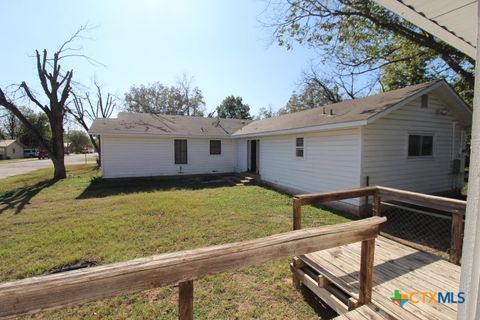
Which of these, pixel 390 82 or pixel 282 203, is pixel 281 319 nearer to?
pixel 282 203

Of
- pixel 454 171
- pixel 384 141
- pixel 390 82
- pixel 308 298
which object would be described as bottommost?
pixel 308 298

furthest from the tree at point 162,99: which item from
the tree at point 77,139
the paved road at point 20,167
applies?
the tree at point 77,139

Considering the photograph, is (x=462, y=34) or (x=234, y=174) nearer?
(x=462, y=34)

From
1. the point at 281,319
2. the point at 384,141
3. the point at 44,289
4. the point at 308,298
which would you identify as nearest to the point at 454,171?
the point at 384,141

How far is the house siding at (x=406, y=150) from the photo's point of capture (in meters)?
7.30

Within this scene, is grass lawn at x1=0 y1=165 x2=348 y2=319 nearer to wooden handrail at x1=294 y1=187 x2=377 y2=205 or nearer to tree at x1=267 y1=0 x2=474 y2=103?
wooden handrail at x1=294 y1=187 x2=377 y2=205

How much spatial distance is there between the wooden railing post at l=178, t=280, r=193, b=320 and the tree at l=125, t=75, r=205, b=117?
3898 cm

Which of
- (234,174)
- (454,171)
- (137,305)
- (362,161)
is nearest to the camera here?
(137,305)

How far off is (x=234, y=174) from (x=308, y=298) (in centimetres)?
1211

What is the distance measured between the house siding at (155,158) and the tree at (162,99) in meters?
25.2

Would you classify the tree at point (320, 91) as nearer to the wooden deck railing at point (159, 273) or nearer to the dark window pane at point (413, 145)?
the dark window pane at point (413, 145)

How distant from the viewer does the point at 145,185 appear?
12445mm

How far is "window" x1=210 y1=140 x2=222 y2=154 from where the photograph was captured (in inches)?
618

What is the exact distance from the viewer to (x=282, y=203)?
337 inches
